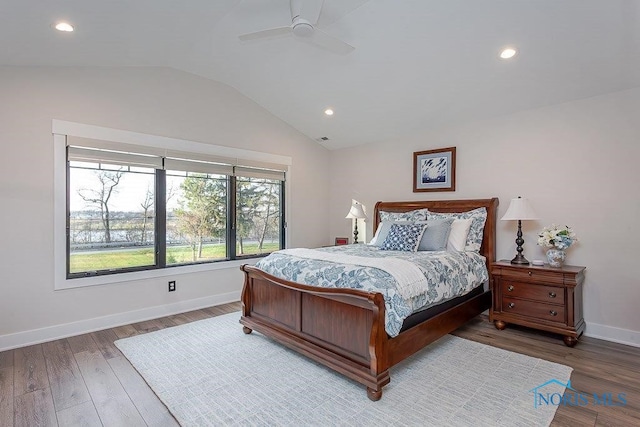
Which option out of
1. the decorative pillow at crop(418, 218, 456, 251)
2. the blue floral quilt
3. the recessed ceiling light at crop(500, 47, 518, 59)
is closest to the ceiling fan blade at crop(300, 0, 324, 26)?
the recessed ceiling light at crop(500, 47, 518, 59)

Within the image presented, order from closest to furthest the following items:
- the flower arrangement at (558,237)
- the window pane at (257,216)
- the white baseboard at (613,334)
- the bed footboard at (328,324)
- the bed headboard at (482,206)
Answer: the bed footboard at (328,324) → the white baseboard at (613,334) → the flower arrangement at (558,237) → the bed headboard at (482,206) → the window pane at (257,216)

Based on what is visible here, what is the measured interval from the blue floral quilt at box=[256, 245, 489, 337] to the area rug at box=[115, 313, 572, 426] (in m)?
0.48

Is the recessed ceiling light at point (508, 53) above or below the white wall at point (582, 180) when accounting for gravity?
above

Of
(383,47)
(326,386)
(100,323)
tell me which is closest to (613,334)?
(326,386)

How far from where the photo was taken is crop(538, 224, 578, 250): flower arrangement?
3.21 meters

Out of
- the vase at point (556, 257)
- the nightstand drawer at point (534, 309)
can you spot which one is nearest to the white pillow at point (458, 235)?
the nightstand drawer at point (534, 309)

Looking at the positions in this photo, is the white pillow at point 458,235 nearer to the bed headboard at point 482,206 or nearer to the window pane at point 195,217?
the bed headboard at point 482,206

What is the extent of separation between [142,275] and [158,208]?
824mm

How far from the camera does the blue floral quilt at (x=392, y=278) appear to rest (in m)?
2.31

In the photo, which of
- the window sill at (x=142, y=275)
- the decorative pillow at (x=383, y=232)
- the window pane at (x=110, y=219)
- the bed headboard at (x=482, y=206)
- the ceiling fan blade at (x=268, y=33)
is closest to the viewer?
the ceiling fan blade at (x=268, y=33)

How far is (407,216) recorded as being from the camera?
14.6ft

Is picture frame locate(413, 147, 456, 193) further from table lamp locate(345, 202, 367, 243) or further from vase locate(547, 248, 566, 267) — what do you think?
vase locate(547, 248, 566, 267)

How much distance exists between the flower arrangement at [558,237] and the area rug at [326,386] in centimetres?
119

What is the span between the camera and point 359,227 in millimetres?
5500
